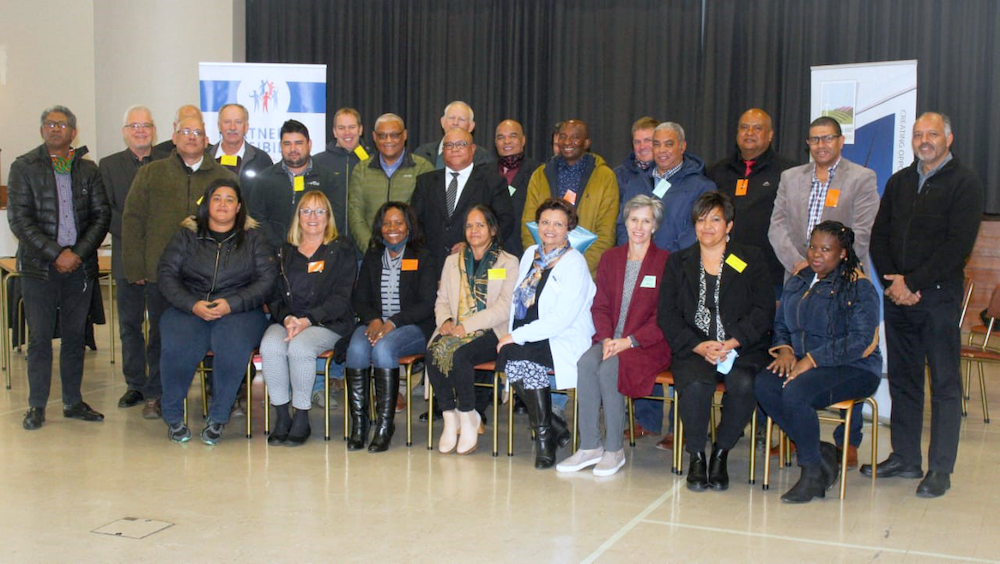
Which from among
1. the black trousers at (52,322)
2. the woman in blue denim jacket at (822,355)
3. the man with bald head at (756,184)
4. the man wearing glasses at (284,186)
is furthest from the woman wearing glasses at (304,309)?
the woman in blue denim jacket at (822,355)

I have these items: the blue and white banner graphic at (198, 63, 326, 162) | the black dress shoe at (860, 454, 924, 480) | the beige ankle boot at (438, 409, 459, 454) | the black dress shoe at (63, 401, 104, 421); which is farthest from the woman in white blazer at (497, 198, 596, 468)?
the blue and white banner graphic at (198, 63, 326, 162)

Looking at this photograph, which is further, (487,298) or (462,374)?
(487,298)

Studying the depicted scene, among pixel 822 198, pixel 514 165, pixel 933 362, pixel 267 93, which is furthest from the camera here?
pixel 267 93

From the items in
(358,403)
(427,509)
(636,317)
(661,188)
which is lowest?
(427,509)

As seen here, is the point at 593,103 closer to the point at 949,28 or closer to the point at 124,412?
the point at 949,28

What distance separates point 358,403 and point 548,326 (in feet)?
3.30

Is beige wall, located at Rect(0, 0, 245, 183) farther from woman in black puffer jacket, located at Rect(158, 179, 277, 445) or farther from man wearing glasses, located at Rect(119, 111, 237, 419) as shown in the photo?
woman in black puffer jacket, located at Rect(158, 179, 277, 445)

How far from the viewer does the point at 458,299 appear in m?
4.61

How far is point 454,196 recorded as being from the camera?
5.08 m

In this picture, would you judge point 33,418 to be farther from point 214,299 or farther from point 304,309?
point 304,309

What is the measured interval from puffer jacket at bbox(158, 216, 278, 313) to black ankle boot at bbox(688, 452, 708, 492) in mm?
2191

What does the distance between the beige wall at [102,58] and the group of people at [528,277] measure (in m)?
3.88

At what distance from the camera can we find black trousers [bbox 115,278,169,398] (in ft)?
16.6

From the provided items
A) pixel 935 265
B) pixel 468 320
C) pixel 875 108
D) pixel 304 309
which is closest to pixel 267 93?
pixel 304 309
